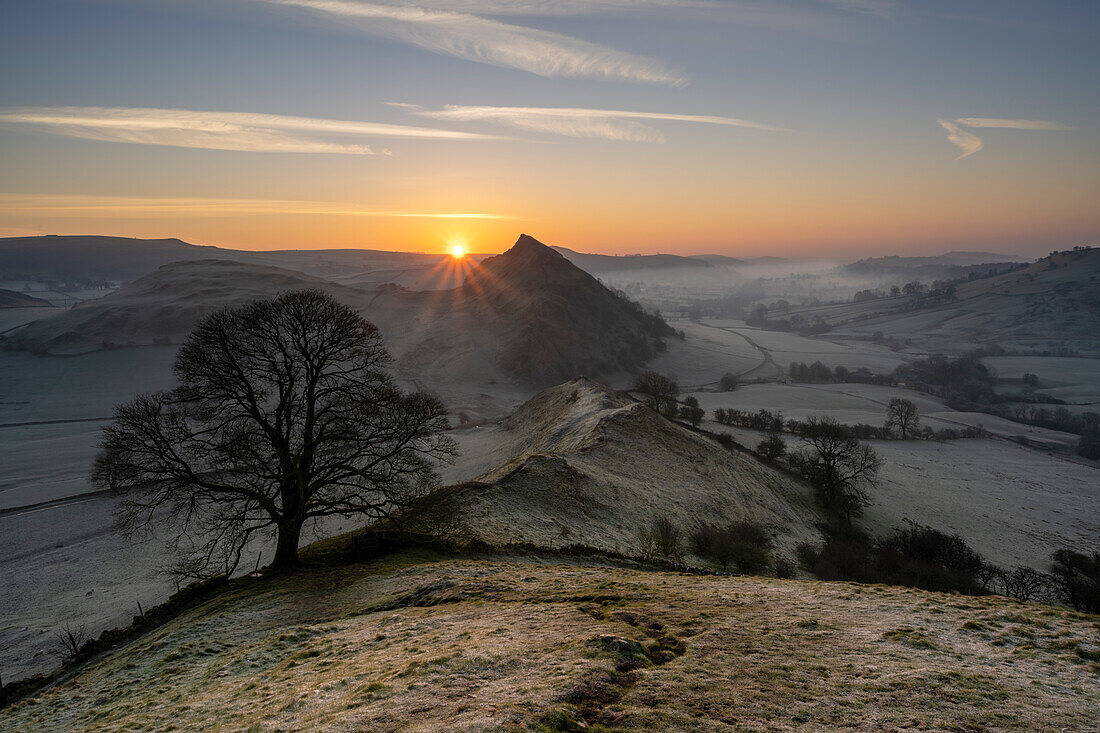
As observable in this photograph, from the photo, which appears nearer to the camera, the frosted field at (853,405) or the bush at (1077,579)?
the bush at (1077,579)

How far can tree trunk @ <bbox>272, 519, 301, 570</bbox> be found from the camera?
65.4 ft

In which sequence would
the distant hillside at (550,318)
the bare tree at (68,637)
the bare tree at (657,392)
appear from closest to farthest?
the bare tree at (68,637)
the bare tree at (657,392)
the distant hillside at (550,318)

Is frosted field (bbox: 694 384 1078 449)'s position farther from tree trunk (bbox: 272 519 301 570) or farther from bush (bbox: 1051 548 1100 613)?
tree trunk (bbox: 272 519 301 570)

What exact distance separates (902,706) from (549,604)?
880cm

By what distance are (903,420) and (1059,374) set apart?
11606cm

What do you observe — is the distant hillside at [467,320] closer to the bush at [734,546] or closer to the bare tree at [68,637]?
the bare tree at [68,637]

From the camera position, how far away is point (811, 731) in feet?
25.9

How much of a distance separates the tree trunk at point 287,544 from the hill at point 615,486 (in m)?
7.92

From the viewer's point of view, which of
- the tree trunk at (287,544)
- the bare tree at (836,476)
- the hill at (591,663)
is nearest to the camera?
the hill at (591,663)

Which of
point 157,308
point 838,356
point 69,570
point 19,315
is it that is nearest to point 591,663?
point 69,570

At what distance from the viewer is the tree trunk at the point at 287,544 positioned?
65.4 feet

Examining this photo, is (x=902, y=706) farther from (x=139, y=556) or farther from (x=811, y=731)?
(x=139, y=556)

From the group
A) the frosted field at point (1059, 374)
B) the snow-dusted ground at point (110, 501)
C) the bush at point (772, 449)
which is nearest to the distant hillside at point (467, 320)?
the snow-dusted ground at point (110, 501)

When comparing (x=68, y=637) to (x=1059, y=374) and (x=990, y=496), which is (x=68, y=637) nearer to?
(x=990, y=496)
